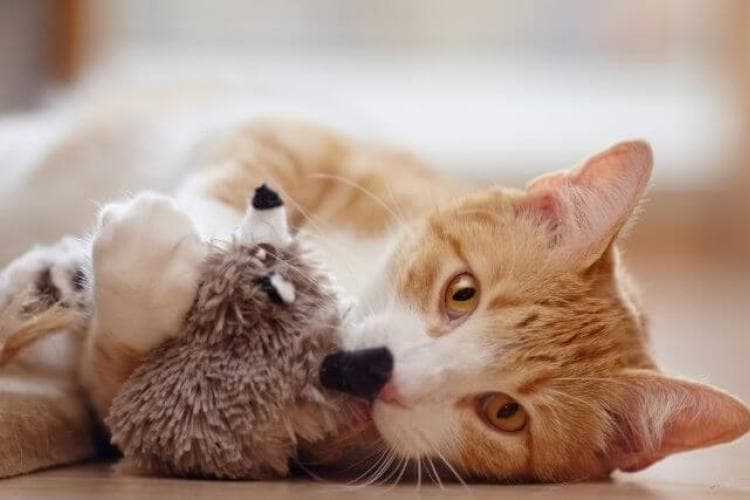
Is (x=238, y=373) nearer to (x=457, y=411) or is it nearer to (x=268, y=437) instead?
(x=268, y=437)

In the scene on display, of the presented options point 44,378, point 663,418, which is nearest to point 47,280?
point 44,378

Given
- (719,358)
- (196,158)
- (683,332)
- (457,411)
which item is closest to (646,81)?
(683,332)

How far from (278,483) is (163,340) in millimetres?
183

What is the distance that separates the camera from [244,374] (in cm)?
105

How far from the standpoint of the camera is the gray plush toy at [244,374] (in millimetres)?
1044

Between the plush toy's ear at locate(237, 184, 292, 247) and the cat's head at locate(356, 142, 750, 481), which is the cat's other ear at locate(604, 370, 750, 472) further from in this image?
the plush toy's ear at locate(237, 184, 292, 247)

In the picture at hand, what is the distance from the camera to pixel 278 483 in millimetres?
1104

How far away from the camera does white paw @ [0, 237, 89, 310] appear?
1201mm

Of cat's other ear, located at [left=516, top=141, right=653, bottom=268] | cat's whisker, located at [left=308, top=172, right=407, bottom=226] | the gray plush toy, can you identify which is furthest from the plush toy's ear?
cat's whisker, located at [left=308, top=172, right=407, bottom=226]

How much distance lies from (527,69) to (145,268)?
364cm

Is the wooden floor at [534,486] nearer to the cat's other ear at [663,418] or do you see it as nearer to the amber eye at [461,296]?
the cat's other ear at [663,418]

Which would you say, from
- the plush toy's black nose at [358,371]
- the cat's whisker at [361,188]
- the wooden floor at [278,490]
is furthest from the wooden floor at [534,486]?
the cat's whisker at [361,188]

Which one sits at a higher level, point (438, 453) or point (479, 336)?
point (479, 336)

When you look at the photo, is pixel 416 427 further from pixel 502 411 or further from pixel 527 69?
pixel 527 69
